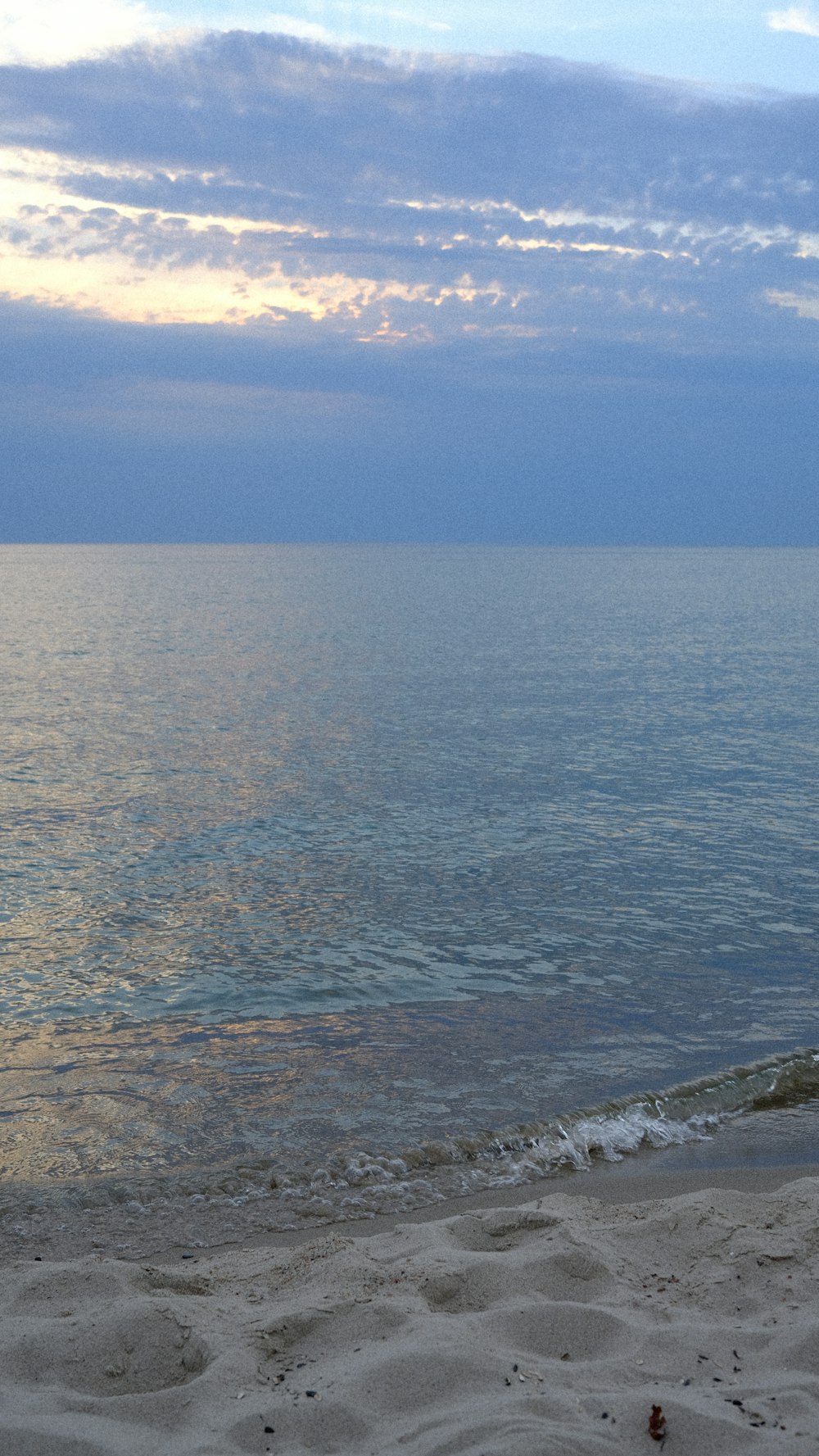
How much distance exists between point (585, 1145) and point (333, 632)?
60330 mm

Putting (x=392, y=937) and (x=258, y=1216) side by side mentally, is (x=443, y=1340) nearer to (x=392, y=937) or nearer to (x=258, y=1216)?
(x=258, y=1216)

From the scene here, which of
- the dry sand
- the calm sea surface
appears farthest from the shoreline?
the calm sea surface

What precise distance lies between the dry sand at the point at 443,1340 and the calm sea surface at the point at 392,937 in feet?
5.86

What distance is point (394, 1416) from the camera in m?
5.05

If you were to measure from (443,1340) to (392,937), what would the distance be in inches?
371

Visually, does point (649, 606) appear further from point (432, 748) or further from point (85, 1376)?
point (85, 1376)

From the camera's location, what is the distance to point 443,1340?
222 inches

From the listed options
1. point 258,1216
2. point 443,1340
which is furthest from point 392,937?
point 443,1340

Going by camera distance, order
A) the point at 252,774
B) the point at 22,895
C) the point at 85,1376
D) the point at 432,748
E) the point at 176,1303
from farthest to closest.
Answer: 1. the point at 432,748
2. the point at 252,774
3. the point at 22,895
4. the point at 176,1303
5. the point at 85,1376

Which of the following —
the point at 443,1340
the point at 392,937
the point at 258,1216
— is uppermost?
the point at 443,1340

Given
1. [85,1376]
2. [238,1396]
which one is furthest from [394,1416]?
[85,1376]

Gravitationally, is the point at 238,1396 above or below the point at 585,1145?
above

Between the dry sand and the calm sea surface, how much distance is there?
5.86 ft

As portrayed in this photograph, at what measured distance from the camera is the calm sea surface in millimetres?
9867
